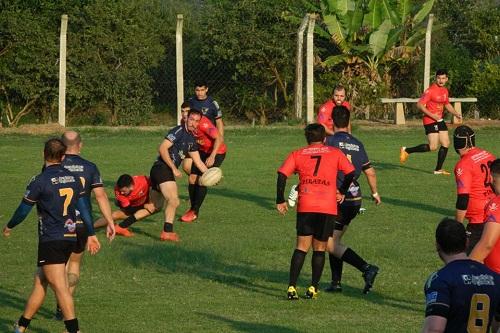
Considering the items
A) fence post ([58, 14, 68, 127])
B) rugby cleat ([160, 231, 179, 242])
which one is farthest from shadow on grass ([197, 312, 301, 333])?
fence post ([58, 14, 68, 127])

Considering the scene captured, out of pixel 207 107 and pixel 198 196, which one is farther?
pixel 207 107

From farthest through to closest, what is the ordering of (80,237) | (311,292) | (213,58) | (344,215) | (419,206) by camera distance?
(213,58)
(419,206)
(344,215)
(311,292)
(80,237)

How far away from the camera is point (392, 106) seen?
32219mm

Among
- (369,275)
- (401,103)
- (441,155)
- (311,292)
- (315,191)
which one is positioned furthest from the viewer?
(401,103)

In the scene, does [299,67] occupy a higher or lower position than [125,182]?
higher

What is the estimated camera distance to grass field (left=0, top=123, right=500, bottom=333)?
10164 millimetres

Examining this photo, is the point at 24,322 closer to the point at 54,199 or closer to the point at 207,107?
the point at 54,199

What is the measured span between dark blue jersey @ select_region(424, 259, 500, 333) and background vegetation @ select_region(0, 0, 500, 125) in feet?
82.2

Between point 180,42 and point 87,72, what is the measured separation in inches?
124

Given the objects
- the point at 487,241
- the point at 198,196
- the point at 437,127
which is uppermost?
the point at 487,241

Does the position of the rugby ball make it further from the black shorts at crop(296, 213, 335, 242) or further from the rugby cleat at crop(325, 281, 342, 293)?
the black shorts at crop(296, 213, 335, 242)

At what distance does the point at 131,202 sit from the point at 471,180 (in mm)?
5561

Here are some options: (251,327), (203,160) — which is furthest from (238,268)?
(203,160)

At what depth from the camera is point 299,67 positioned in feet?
100
